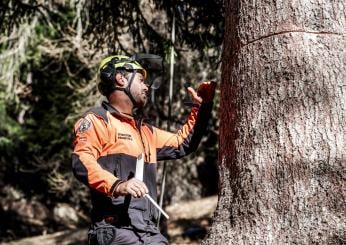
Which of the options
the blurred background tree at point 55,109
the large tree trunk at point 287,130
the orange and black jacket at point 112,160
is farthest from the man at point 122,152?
the blurred background tree at point 55,109

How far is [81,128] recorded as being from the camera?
374 cm

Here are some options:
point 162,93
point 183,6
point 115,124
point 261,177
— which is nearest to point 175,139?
point 115,124

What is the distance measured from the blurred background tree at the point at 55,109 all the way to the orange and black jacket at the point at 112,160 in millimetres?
5197

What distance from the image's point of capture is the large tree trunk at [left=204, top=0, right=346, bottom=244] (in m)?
3.20

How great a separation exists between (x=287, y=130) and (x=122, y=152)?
1.04 metres

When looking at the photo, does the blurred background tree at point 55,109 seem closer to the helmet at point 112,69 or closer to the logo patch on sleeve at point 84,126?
the helmet at point 112,69

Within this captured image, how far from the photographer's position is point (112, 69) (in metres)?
4.08

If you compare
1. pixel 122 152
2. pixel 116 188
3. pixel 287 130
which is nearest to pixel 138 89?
pixel 122 152

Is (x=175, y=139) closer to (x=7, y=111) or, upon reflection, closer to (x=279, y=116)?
(x=279, y=116)

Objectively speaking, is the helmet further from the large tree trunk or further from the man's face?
the large tree trunk

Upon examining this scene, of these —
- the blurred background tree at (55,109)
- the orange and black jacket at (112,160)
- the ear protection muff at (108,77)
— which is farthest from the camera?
the blurred background tree at (55,109)

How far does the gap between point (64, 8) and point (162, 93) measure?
463 cm

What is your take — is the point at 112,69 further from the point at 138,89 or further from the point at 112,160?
the point at 112,160

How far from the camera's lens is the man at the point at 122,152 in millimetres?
3559
